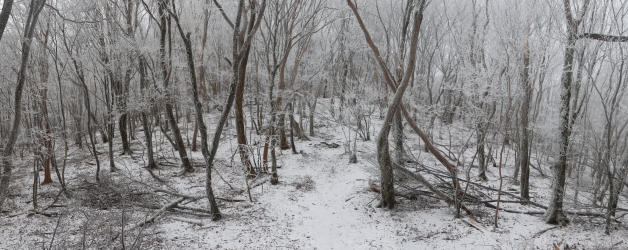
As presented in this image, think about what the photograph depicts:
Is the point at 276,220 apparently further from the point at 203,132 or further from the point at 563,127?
the point at 563,127

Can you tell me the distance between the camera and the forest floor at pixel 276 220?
579cm

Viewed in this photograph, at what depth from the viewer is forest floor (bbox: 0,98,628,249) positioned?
19.0 feet

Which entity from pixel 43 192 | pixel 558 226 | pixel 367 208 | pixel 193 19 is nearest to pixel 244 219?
pixel 367 208

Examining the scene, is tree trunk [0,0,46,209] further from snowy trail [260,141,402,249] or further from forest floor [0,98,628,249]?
snowy trail [260,141,402,249]

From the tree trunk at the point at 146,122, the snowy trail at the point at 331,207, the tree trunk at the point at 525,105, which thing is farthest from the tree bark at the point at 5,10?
the tree trunk at the point at 525,105

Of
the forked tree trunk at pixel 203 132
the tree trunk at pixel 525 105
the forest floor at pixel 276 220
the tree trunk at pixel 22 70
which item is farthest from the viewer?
the tree trunk at pixel 525 105

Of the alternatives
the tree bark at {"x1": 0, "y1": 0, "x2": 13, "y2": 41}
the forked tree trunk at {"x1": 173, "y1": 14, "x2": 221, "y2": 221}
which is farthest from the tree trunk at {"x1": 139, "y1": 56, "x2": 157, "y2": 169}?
the tree bark at {"x1": 0, "y1": 0, "x2": 13, "y2": 41}

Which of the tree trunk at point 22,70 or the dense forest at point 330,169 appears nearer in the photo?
the tree trunk at point 22,70

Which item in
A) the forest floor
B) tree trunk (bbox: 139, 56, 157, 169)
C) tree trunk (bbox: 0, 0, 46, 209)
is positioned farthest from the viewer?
tree trunk (bbox: 139, 56, 157, 169)

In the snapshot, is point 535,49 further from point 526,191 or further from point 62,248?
point 62,248

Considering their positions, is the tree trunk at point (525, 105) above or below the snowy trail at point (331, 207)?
above

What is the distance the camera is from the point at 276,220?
7035mm

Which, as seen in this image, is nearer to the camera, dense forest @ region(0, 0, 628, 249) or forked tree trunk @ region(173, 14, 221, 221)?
dense forest @ region(0, 0, 628, 249)

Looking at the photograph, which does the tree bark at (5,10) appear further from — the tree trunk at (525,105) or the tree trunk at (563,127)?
the tree trunk at (525,105)
